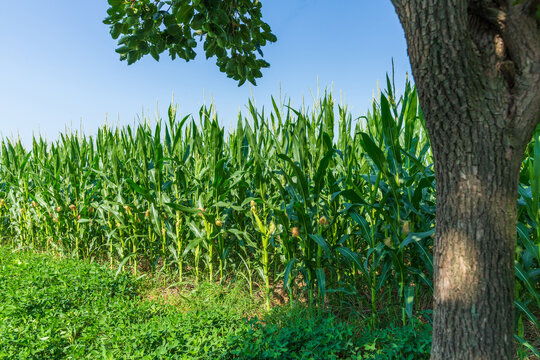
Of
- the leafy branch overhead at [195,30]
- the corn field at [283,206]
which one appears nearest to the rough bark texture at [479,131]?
the corn field at [283,206]

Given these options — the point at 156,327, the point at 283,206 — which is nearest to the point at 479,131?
the point at 283,206

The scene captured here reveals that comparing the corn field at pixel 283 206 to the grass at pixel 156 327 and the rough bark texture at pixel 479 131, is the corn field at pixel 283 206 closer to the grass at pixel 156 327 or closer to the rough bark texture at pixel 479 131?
the grass at pixel 156 327

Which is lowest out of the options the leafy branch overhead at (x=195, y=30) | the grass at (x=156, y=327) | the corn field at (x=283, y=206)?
the grass at (x=156, y=327)

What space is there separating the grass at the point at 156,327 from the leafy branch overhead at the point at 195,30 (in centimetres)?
214

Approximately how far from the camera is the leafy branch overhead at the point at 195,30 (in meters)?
2.84

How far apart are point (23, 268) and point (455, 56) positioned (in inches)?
204

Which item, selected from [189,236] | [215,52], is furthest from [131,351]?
[215,52]

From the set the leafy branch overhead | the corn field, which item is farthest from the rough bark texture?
the leafy branch overhead

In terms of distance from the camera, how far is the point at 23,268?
462cm

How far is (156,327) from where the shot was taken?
2775 millimetres

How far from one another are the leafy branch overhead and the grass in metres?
2.14

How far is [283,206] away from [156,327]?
55.7 inches

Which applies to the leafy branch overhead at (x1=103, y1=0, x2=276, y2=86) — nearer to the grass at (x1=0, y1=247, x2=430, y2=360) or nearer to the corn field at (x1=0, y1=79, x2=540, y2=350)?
the corn field at (x1=0, y1=79, x2=540, y2=350)

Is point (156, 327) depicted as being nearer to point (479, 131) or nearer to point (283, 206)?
point (283, 206)
